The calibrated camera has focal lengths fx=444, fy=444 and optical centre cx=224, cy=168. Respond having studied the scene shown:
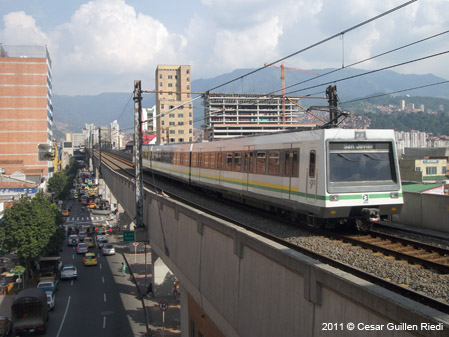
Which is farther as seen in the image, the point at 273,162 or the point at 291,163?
the point at 273,162

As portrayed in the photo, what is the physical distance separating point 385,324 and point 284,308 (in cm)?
262

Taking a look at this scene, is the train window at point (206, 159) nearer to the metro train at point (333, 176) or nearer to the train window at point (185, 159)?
the train window at point (185, 159)

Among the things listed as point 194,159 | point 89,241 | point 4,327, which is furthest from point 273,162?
point 89,241

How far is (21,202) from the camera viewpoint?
40656 mm

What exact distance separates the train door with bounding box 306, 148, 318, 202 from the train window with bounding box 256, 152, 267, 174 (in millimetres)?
3279

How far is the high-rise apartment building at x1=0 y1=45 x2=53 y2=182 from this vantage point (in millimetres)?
82244

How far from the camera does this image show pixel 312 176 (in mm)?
12125

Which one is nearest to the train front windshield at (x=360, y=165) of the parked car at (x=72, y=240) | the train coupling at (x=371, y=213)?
the train coupling at (x=371, y=213)

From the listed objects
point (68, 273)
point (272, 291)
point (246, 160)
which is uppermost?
point (246, 160)

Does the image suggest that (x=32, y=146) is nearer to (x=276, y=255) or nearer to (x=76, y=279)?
(x=76, y=279)

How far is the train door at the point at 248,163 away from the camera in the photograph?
54.8ft


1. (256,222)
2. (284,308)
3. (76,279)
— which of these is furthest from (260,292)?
(76,279)

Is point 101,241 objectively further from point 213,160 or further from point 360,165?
point 360,165

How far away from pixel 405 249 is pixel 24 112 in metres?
86.3
